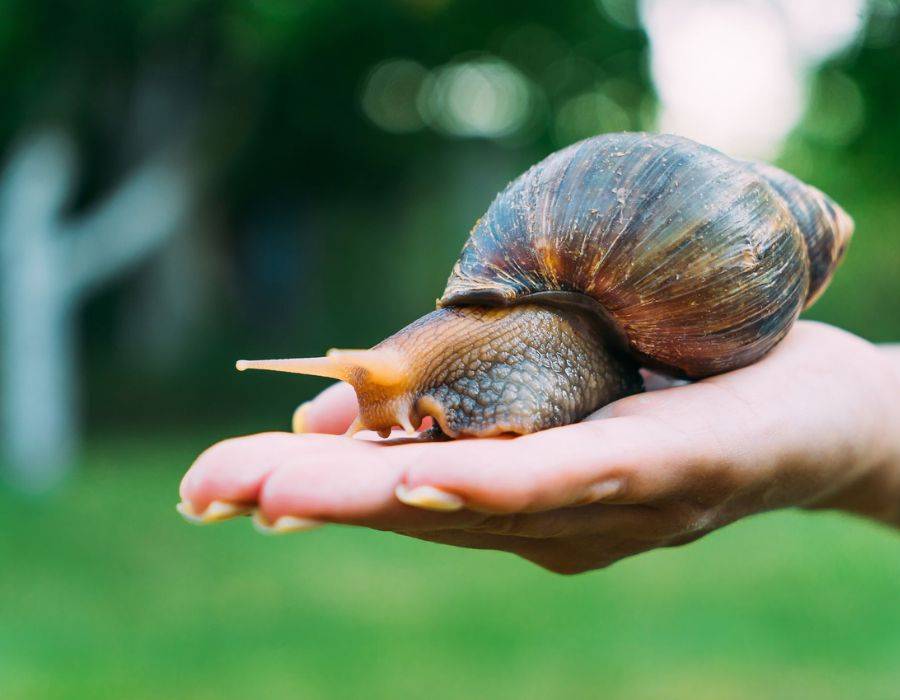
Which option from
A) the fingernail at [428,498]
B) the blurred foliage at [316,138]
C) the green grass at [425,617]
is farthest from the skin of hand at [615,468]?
the blurred foliage at [316,138]

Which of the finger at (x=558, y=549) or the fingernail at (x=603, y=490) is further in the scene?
the finger at (x=558, y=549)

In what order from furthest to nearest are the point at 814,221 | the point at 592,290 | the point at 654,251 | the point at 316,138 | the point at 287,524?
the point at 316,138 → the point at 814,221 → the point at 592,290 → the point at 654,251 → the point at 287,524

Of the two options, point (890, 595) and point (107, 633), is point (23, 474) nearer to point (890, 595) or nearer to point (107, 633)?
point (107, 633)

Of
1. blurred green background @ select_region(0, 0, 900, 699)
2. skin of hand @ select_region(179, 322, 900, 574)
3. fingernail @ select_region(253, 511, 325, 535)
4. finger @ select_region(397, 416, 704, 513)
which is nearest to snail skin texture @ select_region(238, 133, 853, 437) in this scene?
skin of hand @ select_region(179, 322, 900, 574)

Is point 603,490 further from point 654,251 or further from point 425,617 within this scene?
point 425,617

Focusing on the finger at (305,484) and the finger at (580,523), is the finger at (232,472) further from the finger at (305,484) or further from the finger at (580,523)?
the finger at (580,523)

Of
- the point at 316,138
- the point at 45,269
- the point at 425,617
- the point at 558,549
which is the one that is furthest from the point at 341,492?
the point at 316,138

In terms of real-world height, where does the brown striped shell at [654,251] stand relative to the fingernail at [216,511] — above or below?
above
